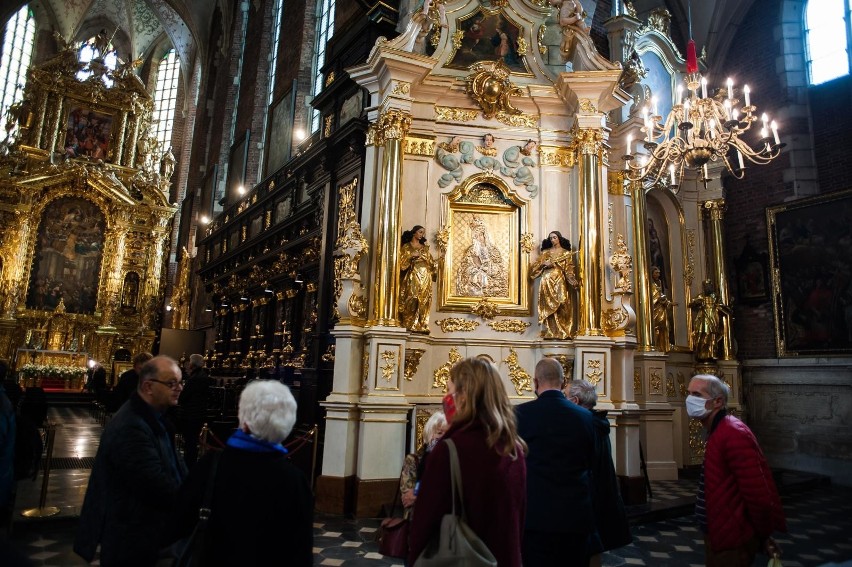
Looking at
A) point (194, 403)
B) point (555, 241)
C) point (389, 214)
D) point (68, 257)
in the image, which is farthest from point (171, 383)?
point (68, 257)

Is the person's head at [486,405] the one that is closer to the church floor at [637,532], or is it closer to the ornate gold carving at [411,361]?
the church floor at [637,532]

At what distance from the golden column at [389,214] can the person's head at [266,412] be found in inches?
199

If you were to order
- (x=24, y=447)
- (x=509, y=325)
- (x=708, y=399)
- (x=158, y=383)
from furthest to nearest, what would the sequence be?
(x=509, y=325)
(x=24, y=447)
(x=708, y=399)
(x=158, y=383)

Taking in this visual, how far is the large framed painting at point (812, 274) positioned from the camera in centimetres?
1015

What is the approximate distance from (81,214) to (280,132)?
40.5 feet

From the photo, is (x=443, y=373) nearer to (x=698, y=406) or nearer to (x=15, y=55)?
(x=698, y=406)

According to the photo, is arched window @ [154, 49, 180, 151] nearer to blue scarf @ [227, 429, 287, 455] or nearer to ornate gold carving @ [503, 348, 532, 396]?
ornate gold carving @ [503, 348, 532, 396]

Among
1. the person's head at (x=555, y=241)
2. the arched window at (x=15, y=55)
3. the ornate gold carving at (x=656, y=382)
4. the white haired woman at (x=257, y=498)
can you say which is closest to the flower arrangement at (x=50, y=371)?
the arched window at (x=15, y=55)

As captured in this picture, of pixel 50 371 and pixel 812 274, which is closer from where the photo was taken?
pixel 812 274

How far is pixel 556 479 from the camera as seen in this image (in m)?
2.85

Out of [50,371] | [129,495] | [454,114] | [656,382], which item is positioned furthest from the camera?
[50,371]

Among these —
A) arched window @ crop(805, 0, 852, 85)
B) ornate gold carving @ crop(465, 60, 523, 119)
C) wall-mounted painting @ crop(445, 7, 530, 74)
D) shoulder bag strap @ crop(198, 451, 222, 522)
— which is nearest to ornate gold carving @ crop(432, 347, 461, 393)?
ornate gold carving @ crop(465, 60, 523, 119)

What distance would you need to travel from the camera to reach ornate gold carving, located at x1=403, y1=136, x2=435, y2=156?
8.12 metres

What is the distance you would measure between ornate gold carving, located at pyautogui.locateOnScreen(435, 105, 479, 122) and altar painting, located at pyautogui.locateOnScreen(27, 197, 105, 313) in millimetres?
19790
